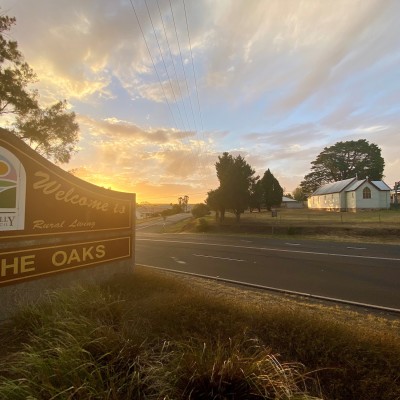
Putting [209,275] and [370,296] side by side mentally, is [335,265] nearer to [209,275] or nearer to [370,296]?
[370,296]

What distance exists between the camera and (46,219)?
7.05 meters

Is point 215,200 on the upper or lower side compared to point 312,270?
upper

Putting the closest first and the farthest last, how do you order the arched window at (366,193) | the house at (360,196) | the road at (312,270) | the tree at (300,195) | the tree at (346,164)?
1. the road at (312,270)
2. the house at (360,196)
3. the arched window at (366,193)
4. the tree at (346,164)
5. the tree at (300,195)

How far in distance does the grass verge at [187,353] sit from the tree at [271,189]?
5844 centimetres

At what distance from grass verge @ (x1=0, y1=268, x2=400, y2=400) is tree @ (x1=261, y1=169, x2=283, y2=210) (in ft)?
192

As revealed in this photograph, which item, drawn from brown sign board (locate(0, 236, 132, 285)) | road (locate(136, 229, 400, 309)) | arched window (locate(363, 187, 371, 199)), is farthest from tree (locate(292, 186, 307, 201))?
brown sign board (locate(0, 236, 132, 285))

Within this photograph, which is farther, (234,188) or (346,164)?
(346,164)

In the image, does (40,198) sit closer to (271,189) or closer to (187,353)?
(187,353)

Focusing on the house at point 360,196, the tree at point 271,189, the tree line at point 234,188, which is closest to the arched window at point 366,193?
the house at point 360,196

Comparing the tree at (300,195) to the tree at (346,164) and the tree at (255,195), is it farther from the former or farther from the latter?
the tree at (255,195)

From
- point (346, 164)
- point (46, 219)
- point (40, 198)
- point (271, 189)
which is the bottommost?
point (46, 219)

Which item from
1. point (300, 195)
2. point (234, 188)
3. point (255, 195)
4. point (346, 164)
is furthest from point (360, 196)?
point (300, 195)

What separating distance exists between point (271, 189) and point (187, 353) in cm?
6246

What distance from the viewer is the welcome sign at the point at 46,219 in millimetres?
6262
